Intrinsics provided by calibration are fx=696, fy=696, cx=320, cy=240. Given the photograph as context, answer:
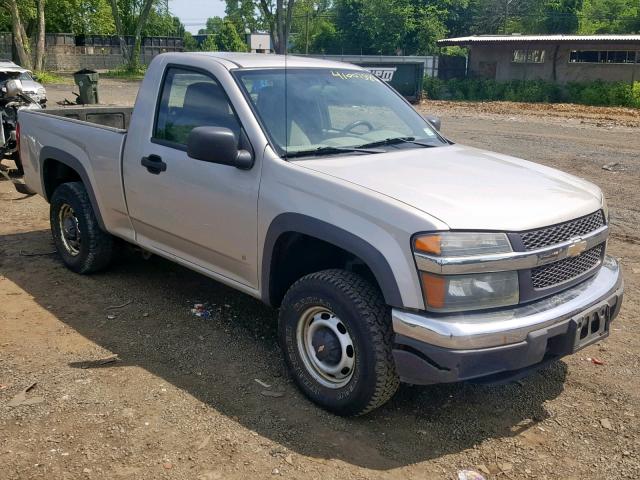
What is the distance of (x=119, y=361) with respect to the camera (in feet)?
14.7

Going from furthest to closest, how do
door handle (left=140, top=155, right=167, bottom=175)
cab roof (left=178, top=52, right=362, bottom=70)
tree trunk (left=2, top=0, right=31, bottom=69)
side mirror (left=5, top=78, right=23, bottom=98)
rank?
tree trunk (left=2, top=0, right=31, bottom=69)
side mirror (left=5, top=78, right=23, bottom=98)
door handle (left=140, top=155, right=167, bottom=175)
cab roof (left=178, top=52, right=362, bottom=70)

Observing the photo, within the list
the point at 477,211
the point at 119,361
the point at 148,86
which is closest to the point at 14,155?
the point at 148,86

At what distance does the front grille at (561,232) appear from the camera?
3.40m

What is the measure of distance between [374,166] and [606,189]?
7.28 meters

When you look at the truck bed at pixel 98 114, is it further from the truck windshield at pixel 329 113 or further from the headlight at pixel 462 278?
the headlight at pixel 462 278

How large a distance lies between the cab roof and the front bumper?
212 centimetres

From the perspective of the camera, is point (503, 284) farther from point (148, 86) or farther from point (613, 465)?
point (148, 86)

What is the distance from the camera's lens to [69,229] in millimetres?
6141

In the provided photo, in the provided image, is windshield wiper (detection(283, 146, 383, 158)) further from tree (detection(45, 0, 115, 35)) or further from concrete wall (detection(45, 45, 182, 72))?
tree (detection(45, 0, 115, 35))

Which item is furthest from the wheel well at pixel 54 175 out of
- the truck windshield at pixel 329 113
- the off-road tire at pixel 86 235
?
the truck windshield at pixel 329 113

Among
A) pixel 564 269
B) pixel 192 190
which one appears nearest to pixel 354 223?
pixel 564 269

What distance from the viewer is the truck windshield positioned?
14.0 feet

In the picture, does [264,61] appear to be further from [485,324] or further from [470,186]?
[485,324]

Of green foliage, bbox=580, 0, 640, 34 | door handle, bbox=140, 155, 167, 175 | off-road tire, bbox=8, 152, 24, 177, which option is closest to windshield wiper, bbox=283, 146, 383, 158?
door handle, bbox=140, 155, 167, 175
